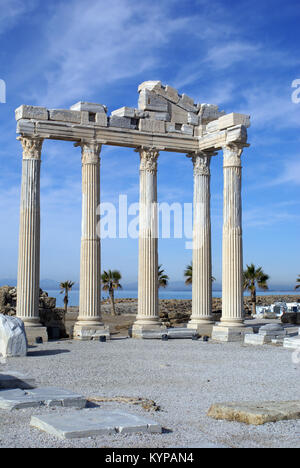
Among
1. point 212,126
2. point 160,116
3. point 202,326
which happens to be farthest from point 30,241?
point 212,126

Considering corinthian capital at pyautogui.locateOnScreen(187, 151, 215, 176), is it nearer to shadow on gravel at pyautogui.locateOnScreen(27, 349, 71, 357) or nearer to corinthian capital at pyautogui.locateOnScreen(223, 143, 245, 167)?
corinthian capital at pyautogui.locateOnScreen(223, 143, 245, 167)

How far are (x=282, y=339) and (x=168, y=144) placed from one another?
10.2m

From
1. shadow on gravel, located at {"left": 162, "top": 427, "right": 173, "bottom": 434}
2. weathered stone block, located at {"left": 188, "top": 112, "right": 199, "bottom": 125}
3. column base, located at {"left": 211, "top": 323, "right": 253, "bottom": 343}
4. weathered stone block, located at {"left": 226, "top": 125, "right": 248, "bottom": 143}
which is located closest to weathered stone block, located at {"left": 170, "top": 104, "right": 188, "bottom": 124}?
weathered stone block, located at {"left": 188, "top": 112, "right": 199, "bottom": 125}

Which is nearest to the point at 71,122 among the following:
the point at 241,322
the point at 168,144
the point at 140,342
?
→ the point at 168,144

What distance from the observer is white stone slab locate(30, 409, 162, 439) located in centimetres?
858

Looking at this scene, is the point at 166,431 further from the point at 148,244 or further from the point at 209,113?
the point at 209,113

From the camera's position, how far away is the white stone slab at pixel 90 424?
858 cm

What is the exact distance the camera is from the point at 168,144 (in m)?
28.3

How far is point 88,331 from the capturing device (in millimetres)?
25750

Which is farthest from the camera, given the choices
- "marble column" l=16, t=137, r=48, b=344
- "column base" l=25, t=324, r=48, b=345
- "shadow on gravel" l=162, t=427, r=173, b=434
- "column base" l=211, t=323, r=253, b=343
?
"column base" l=211, t=323, r=253, b=343

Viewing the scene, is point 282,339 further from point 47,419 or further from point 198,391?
point 47,419

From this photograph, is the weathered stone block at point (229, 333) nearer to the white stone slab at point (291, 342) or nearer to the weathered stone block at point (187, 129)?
the white stone slab at point (291, 342)

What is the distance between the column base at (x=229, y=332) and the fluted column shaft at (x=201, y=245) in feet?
6.63

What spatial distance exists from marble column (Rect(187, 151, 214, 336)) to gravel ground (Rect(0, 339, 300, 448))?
3.46 m
